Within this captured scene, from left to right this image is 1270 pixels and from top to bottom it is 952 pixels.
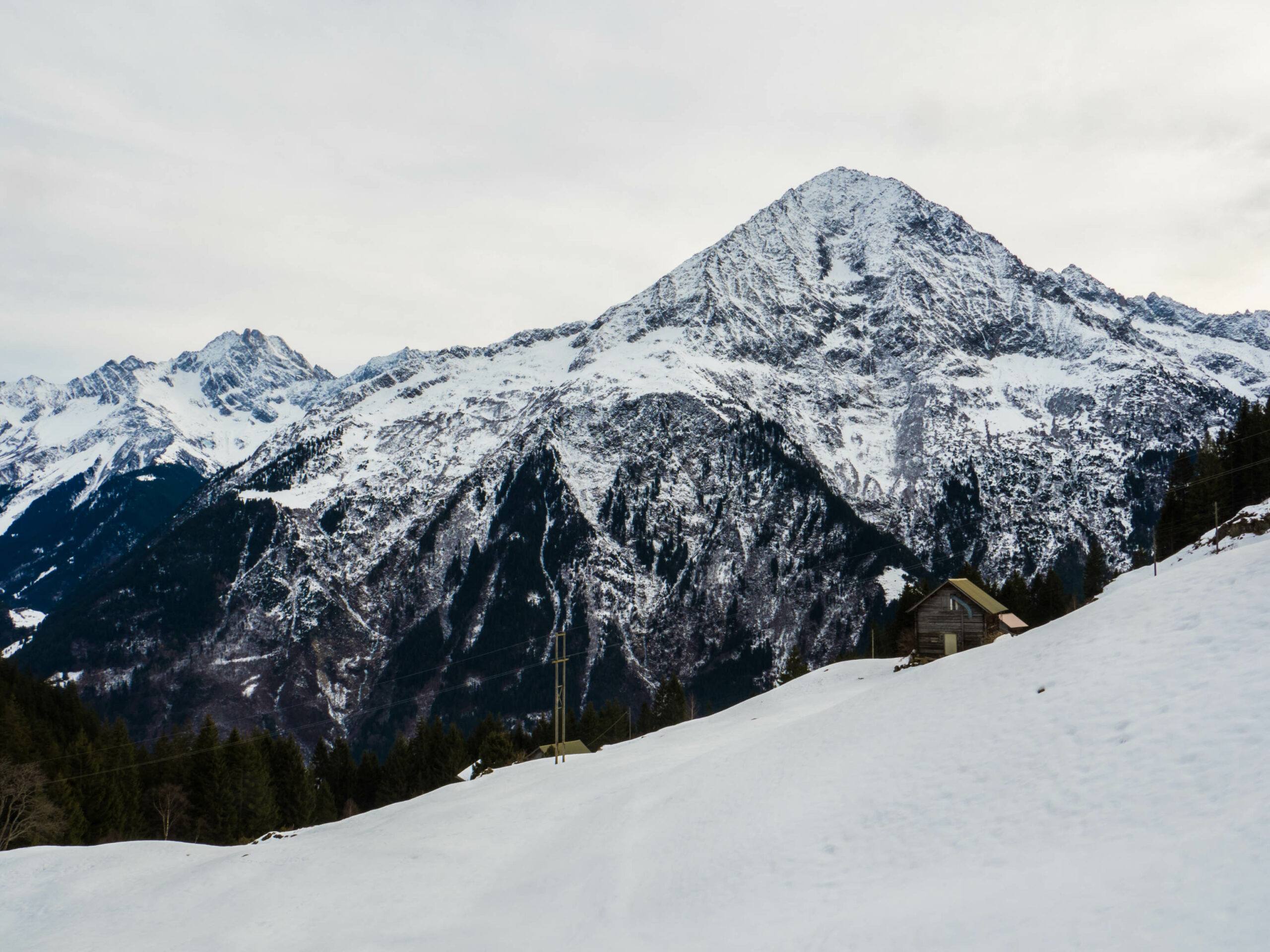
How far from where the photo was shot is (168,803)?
7044 centimetres

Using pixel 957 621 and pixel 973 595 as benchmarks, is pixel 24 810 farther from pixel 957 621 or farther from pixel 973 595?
pixel 973 595

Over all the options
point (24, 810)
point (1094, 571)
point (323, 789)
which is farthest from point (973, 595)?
point (323, 789)

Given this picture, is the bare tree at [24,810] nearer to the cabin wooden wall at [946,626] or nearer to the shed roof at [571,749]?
the shed roof at [571,749]

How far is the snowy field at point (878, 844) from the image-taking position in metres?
17.0

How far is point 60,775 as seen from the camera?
6712cm

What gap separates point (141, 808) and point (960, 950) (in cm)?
7606

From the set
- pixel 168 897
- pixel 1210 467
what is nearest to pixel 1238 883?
pixel 168 897

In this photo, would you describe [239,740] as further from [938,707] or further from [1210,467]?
[1210,467]

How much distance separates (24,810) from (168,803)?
14.1 m

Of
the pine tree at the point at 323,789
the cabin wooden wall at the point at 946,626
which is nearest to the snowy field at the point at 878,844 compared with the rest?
the cabin wooden wall at the point at 946,626

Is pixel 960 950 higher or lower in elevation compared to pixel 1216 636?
lower

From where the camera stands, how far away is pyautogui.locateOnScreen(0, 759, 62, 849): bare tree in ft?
183

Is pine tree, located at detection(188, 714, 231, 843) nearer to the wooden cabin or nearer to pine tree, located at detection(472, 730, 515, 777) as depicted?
pine tree, located at detection(472, 730, 515, 777)

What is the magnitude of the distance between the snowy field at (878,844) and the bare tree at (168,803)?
3448cm
